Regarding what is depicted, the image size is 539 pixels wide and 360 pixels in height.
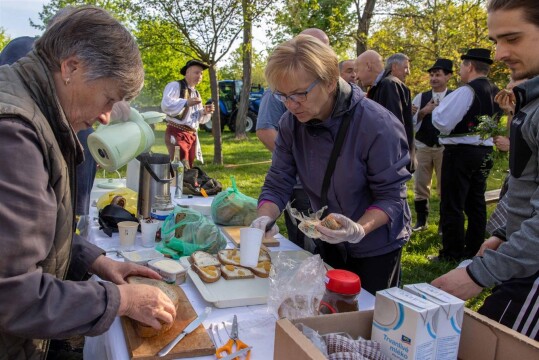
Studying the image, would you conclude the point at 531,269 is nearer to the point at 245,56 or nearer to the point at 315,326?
the point at 315,326

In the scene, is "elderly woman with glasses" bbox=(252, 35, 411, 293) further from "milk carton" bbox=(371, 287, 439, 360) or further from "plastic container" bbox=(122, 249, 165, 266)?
"milk carton" bbox=(371, 287, 439, 360)

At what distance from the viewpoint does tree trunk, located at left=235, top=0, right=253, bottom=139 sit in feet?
26.1

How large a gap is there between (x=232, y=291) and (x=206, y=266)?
0.71 ft

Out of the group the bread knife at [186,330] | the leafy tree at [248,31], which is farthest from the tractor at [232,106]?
the bread knife at [186,330]

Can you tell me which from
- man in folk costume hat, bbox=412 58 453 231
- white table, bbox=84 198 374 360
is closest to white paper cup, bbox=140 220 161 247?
white table, bbox=84 198 374 360

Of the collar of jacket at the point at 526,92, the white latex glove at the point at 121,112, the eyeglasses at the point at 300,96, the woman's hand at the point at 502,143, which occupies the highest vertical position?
the collar of jacket at the point at 526,92

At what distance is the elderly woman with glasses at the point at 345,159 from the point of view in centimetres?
178

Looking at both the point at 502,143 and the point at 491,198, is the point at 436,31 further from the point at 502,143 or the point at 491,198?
the point at 502,143

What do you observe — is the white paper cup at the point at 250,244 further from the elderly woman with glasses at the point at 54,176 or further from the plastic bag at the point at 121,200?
the plastic bag at the point at 121,200

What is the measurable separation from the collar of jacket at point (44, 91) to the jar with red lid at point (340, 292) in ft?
2.74

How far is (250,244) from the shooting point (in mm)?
1676

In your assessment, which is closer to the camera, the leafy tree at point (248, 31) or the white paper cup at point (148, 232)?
the white paper cup at point (148, 232)

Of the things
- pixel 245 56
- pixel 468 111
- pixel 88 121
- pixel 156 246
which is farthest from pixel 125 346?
pixel 245 56

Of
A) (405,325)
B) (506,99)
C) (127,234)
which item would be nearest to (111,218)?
(127,234)
